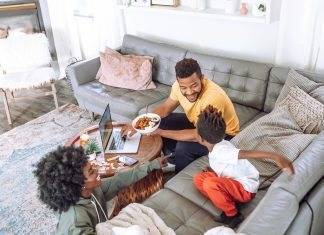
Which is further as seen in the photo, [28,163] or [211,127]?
[28,163]

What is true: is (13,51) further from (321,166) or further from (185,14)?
(321,166)

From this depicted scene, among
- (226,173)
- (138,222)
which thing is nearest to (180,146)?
(226,173)

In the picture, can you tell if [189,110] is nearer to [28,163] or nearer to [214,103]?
[214,103]

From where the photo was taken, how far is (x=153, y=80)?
142 inches

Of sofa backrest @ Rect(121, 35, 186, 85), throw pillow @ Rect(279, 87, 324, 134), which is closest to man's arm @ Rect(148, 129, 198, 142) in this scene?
throw pillow @ Rect(279, 87, 324, 134)

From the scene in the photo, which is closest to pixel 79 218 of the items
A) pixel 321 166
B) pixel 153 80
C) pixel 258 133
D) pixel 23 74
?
pixel 321 166

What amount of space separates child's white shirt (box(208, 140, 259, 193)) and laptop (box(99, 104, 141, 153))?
73 cm

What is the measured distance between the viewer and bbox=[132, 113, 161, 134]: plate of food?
245 centimetres

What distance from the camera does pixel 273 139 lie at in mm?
2232

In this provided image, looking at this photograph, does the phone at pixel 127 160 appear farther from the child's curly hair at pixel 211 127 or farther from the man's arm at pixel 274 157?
the man's arm at pixel 274 157

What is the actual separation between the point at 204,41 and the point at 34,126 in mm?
2012

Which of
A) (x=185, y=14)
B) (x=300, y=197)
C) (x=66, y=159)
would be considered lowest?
(x=300, y=197)

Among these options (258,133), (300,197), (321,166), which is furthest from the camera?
(258,133)

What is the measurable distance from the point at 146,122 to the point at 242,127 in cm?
75
